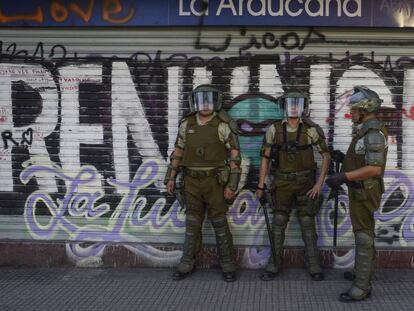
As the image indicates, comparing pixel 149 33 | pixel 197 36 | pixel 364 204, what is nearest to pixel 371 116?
pixel 364 204

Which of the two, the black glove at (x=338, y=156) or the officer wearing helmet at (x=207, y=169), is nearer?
the officer wearing helmet at (x=207, y=169)

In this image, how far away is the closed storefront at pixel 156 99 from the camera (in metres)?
6.20

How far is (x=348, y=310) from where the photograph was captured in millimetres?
5051

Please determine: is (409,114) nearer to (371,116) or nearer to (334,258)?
(371,116)

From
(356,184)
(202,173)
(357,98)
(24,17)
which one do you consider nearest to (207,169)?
(202,173)

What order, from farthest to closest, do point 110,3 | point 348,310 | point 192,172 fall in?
point 110,3, point 192,172, point 348,310

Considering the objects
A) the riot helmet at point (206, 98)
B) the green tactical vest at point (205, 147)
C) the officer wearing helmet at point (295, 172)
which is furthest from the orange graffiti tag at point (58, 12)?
the officer wearing helmet at point (295, 172)

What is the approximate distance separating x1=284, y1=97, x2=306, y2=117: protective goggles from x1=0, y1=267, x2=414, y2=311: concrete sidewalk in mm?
1802

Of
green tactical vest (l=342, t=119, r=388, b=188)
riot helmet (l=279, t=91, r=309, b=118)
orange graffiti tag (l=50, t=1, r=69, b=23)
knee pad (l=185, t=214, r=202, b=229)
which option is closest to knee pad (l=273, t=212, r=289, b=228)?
knee pad (l=185, t=214, r=202, b=229)

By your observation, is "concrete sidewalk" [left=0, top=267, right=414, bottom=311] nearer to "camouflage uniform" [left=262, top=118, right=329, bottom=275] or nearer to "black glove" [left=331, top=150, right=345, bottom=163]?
"camouflage uniform" [left=262, top=118, right=329, bottom=275]

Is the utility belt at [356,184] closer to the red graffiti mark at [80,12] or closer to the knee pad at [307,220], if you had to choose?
the knee pad at [307,220]

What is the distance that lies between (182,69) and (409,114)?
8.74ft

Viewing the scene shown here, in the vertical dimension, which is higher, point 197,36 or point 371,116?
point 197,36

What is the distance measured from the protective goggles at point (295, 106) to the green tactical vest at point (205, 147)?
777 mm
